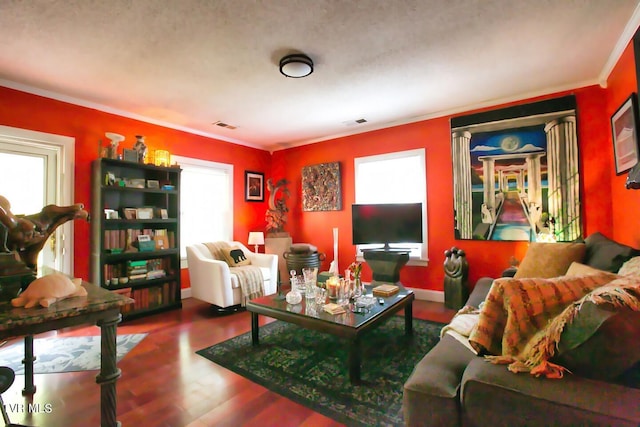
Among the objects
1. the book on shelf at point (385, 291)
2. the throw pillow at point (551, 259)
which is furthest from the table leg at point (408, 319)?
the throw pillow at point (551, 259)

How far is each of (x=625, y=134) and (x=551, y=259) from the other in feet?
4.41

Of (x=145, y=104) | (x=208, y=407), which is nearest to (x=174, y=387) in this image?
(x=208, y=407)

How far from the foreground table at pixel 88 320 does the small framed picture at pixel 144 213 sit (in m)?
2.37

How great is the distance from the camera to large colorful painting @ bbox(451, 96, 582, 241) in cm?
322

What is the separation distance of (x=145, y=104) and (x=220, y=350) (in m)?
2.90

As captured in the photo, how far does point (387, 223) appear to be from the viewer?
→ 4.14 m

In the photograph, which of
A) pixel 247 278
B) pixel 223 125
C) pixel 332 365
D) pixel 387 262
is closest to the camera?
pixel 332 365

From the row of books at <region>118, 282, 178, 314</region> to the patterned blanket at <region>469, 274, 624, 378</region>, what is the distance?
360 cm

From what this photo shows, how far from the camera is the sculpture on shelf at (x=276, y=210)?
507 centimetres

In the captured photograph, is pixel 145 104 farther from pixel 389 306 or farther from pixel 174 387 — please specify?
pixel 389 306

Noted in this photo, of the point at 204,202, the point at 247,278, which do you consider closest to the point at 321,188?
the point at 204,202

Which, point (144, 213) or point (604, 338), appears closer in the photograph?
point (604, 338)

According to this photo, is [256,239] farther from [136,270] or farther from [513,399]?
[513,399]

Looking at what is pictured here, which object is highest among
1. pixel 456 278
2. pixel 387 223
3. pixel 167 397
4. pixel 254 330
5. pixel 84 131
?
pixel 84 131
